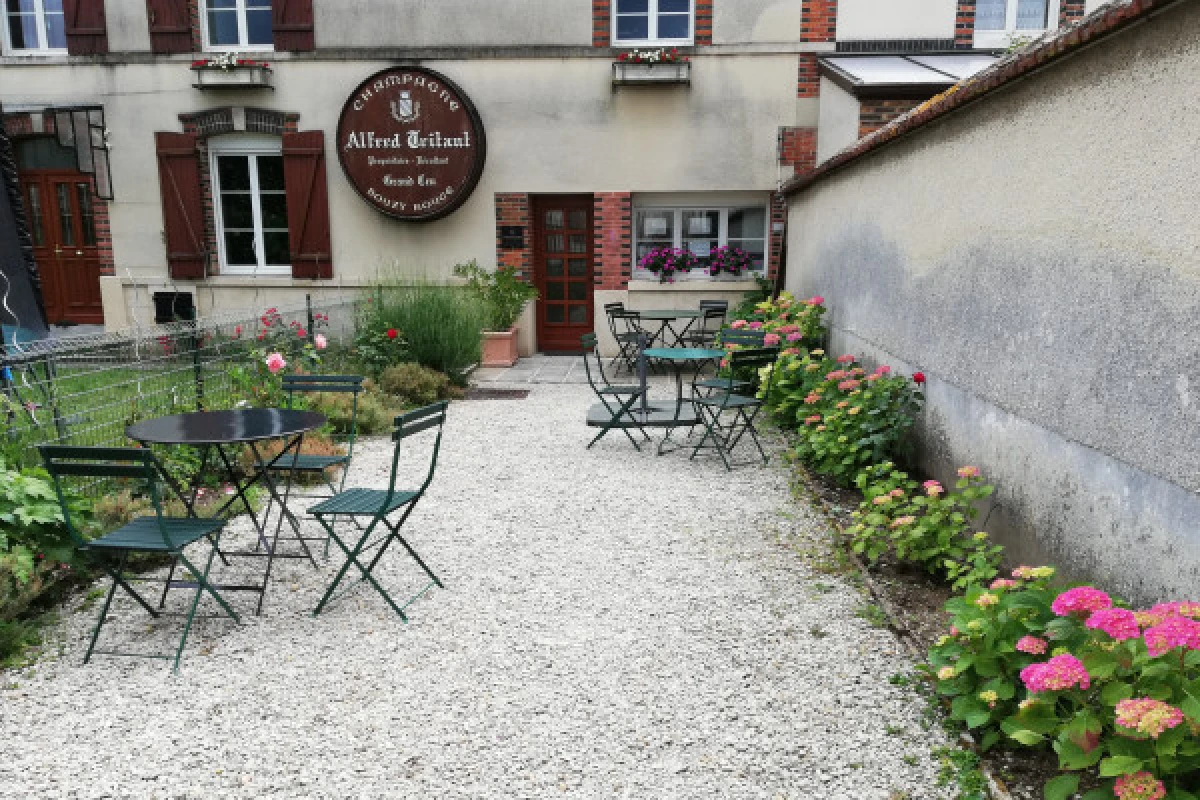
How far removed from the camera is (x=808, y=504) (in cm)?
515

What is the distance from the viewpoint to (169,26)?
1056 centimetres

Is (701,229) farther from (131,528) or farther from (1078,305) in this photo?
(131,528)

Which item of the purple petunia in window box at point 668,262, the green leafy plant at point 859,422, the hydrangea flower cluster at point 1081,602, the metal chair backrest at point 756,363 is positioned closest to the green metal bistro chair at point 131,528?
the hydrangea flower cluster at point 1081,602

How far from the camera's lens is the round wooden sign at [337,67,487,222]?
10.4m

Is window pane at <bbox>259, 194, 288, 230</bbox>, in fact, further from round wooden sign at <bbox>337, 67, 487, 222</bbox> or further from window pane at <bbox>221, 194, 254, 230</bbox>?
round wooden sign at <bbox>337, 67, 487, 222</bbox>

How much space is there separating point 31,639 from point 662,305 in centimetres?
835

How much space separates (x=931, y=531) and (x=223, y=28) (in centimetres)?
1094

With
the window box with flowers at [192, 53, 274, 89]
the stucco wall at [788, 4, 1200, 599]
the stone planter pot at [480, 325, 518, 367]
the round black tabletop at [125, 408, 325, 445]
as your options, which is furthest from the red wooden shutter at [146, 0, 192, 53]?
the stucco wall at [788, 4, 1200, 599]

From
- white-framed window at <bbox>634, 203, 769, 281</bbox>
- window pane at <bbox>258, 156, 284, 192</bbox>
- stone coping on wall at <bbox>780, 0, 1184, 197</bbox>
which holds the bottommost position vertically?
white-framed window at <bbox>634, 203, 769, 281</bbox>

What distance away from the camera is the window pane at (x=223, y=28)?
10.7 metres

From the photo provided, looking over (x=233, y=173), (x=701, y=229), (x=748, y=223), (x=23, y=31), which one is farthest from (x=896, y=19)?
(x=23, y=31)

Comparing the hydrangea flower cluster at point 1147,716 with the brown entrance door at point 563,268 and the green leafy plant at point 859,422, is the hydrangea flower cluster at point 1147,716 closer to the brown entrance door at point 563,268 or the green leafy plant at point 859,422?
the green leafy plant at point 859,422

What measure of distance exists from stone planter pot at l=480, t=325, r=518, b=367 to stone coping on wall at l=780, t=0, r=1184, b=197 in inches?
231

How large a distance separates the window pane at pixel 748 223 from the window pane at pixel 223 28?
6864 mm
